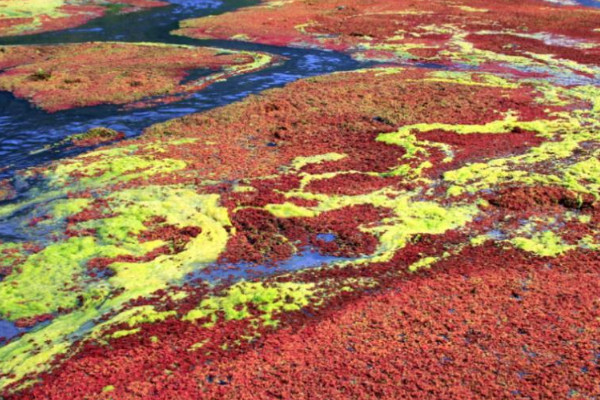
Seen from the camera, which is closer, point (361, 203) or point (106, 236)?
point (106, 236)

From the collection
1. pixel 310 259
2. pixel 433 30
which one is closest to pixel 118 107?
pixel 310 259

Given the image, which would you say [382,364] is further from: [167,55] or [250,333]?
[167,55]

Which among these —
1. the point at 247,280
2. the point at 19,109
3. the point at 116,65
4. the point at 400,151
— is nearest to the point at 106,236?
the point at 247,280

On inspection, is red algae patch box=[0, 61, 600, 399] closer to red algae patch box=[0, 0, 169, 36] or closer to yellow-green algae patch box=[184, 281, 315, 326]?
yellow-green algae patch box=[184, 281, 315, 326]

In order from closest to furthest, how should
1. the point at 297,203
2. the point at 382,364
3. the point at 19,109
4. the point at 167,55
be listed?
1. the point at 382,364
2. the point at 297,203
3. the point at 19,109
4. the point at 167,55

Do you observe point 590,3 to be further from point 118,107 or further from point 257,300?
point 257,300

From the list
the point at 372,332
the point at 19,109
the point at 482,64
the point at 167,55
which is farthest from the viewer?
the point at 167,55
